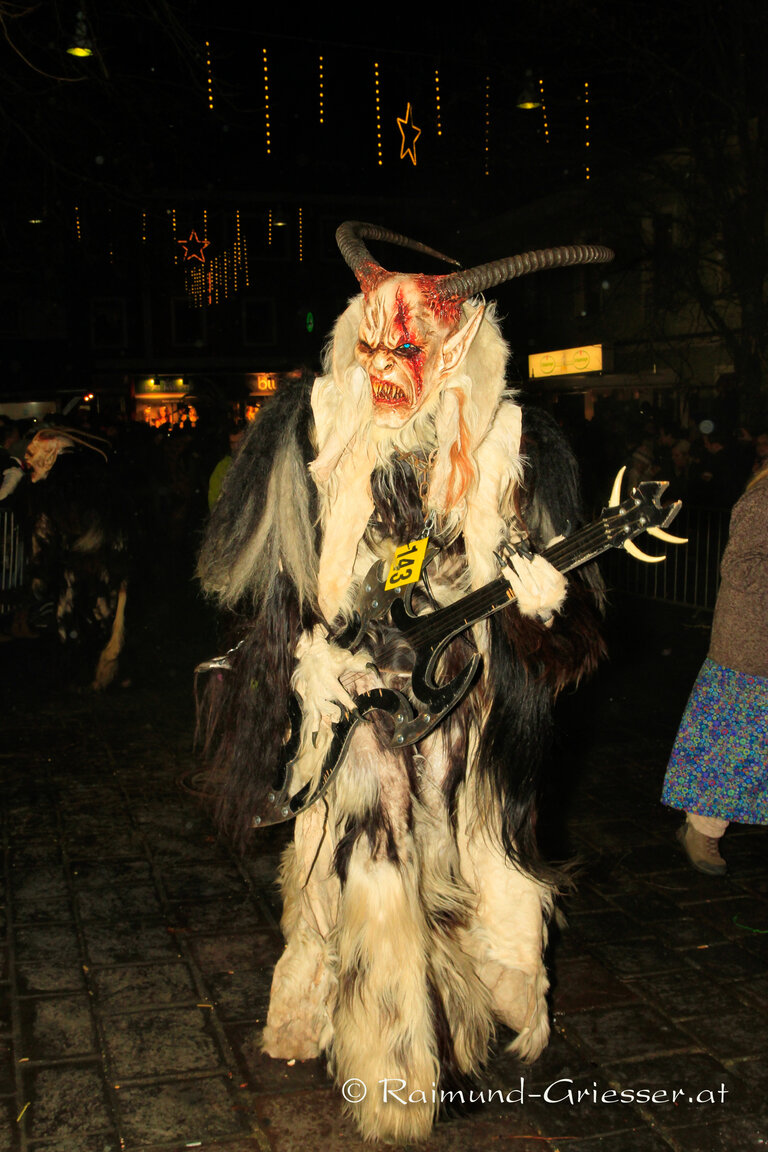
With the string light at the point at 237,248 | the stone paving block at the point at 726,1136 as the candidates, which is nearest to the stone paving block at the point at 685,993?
the stone paving block at the point at 726,1136

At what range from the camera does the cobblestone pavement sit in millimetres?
2830

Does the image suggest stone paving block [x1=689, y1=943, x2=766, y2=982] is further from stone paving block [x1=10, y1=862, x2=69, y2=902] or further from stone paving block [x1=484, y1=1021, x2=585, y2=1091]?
stone paving block [x1=10, y1=862, x2=69, y2=902]

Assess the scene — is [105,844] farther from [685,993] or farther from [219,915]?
[685,993]

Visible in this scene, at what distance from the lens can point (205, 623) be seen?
1000 cm

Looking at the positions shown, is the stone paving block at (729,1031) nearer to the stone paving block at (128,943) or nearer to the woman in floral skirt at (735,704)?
the woman in floral skirt at (735,704)

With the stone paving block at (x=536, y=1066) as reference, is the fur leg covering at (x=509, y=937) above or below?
above

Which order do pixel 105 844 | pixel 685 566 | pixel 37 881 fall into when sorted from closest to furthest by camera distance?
pixel 37 881
pixel 105 844
pixel 685 566

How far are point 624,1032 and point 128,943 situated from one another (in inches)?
70.7

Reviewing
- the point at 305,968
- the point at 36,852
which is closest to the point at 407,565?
the point at 305,968

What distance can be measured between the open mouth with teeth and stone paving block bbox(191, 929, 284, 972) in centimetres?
210

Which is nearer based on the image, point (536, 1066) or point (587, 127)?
point (536, 1066)

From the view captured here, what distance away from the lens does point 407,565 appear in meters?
2.81

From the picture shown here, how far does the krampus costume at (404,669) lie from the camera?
8.92ft

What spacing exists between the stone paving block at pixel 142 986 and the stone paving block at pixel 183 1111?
0.49 metres
